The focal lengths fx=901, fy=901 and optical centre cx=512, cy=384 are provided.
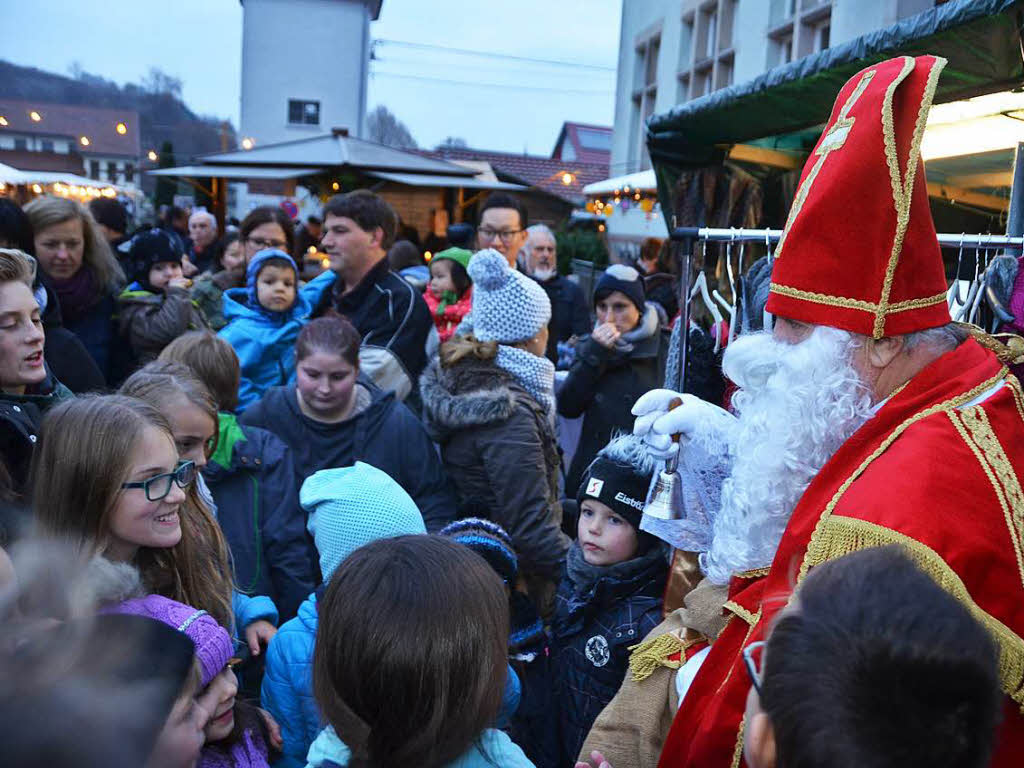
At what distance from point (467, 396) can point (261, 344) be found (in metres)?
1.53

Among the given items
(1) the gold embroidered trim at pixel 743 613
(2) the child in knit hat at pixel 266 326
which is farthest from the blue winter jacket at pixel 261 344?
(1) the gold embroidered trim at pixel 743 613

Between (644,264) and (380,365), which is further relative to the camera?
(644,264)

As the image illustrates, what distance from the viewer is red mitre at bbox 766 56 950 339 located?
1.94 meters

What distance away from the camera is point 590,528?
300 centimetres

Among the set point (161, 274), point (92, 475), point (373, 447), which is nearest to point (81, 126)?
point (161, 274)

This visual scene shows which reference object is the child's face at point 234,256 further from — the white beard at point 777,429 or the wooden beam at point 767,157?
the white beard at point 777,429

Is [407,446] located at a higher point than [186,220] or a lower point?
lower

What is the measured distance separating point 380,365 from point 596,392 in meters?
1.16

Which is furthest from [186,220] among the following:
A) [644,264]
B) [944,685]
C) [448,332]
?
[944,685]

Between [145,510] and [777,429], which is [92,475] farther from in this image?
[777,429]

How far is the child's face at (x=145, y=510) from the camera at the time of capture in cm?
222

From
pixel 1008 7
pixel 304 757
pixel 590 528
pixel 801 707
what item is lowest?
pixel 304 757

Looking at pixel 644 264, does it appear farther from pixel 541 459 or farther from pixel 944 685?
pixel 944 685

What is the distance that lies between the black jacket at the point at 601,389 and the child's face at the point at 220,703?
2865mm
